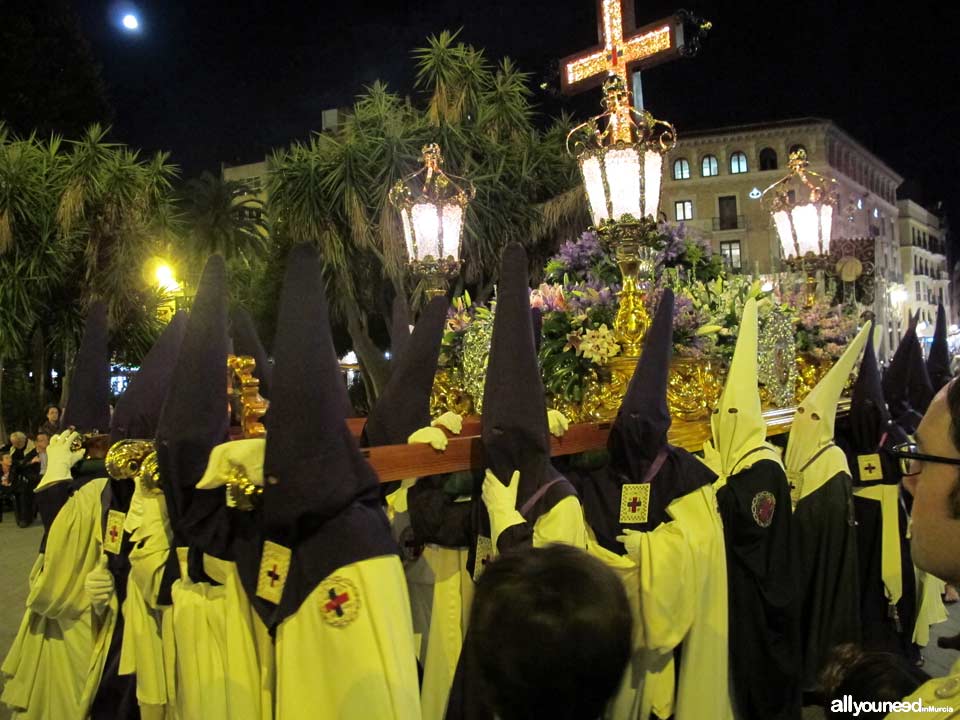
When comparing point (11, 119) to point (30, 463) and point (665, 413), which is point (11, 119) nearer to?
point (30, 463)

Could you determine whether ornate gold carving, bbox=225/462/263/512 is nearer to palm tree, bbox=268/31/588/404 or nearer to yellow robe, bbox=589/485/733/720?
yellow robe, bbox=589/485/733/720

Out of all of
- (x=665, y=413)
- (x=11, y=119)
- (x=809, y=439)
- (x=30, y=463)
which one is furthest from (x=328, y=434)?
(x=11, y=119)

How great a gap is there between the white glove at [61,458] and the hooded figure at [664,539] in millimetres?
2766

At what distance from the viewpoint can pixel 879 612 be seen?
17.9 feet

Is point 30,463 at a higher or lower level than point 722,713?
higher

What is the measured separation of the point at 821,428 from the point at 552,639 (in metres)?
4.18

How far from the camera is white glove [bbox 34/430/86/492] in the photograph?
397cm

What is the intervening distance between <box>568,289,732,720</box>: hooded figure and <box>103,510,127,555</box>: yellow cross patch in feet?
7.32

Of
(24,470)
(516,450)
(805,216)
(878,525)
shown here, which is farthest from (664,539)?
(24,470)

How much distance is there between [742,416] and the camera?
423 centimetres

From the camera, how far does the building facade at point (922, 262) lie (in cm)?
7075

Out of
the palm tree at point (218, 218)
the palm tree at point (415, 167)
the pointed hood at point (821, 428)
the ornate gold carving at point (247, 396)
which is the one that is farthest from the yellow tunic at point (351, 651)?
the palm tree at point (218, 218)

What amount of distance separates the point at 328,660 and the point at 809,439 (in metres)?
3.94

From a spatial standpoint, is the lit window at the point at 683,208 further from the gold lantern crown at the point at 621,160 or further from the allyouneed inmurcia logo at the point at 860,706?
the allyouneed inmurcia logo at the point at 860,706
